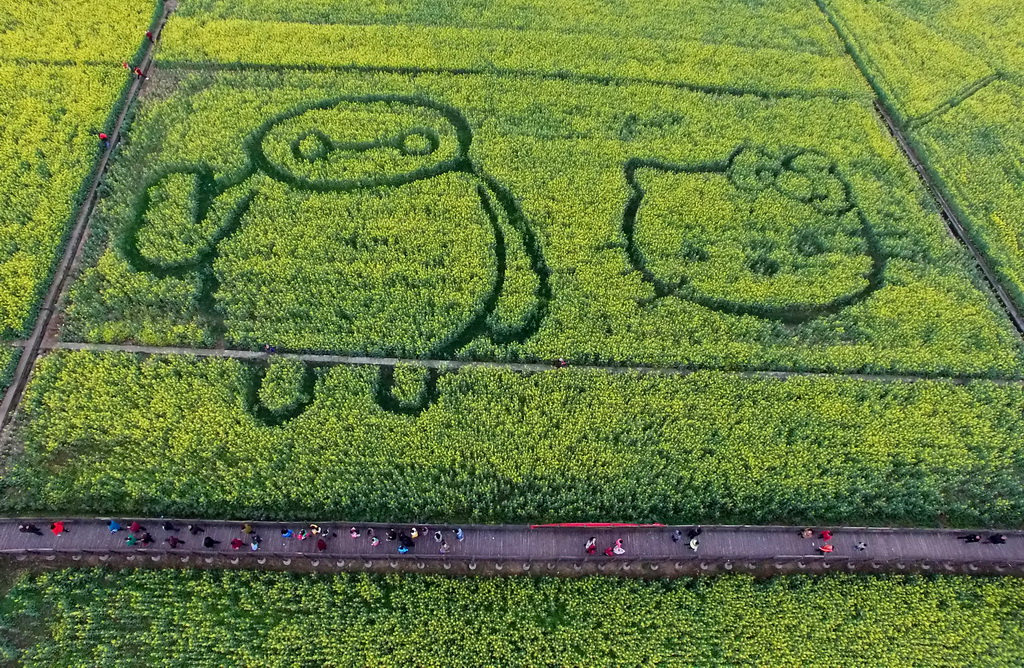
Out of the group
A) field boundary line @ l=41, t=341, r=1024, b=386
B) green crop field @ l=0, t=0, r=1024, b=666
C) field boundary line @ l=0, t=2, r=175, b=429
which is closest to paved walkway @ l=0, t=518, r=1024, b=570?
green crop field @ l=0, t=0, r=1024, b=666

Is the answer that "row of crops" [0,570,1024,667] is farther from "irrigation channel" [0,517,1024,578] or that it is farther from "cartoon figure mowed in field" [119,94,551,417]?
"cartoon figure mowed in field" [119,94,551,417]

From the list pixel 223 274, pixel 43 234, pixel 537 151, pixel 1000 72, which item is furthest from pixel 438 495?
pixel 1000 72

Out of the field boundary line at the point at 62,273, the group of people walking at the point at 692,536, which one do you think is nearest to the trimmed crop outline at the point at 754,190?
the group of people walking at the point at 692,536

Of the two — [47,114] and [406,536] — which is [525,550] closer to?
[406,536]

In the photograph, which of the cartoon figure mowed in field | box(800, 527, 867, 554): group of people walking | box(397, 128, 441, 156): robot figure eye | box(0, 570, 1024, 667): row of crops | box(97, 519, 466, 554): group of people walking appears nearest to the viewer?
box(0, 570, 1024, 667): row of crops

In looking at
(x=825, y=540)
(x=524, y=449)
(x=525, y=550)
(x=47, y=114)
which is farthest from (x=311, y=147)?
(x=825, y=540)

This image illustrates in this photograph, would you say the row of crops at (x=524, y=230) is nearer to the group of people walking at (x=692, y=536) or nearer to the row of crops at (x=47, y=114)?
the row of crops at (x=47, y=114)
